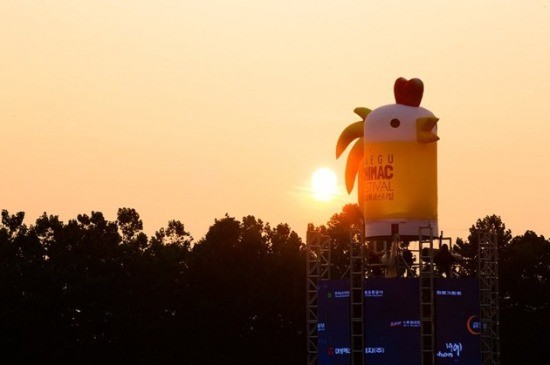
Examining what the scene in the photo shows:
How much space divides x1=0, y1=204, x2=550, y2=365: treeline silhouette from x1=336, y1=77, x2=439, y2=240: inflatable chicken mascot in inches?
1468

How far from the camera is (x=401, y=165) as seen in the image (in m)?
62.0

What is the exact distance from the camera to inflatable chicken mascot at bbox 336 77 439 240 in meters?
62.0

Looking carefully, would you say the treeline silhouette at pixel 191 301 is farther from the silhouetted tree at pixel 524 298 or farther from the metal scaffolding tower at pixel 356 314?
the metal scaffolding tower at pixel 356 314

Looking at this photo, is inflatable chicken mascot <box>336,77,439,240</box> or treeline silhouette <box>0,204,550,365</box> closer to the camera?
inflatable chicken mascot <box>336,77,439,240</box>

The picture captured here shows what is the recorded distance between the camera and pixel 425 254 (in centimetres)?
6203

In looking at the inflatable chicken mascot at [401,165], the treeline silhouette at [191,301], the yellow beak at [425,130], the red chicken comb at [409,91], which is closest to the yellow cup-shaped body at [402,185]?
the inflatable chicken mascot at [401,165]

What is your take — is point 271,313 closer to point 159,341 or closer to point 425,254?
point 159,341

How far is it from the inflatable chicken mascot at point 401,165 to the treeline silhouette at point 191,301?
37.3m

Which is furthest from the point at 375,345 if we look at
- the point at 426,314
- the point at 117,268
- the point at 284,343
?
the point at 117,268

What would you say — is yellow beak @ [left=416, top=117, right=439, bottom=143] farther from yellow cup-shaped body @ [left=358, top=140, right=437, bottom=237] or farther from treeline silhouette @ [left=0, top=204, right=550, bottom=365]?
treeline silhouette @ [left=0, top=204, right=550, bottom=365]

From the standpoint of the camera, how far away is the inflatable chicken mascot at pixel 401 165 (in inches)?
2441

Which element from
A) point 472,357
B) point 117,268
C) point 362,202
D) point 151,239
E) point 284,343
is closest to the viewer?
point 472,357

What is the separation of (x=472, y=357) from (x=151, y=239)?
64.6 meters

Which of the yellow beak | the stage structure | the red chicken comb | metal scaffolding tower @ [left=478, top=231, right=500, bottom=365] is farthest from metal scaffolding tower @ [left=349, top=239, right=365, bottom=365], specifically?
the red chicken comb
